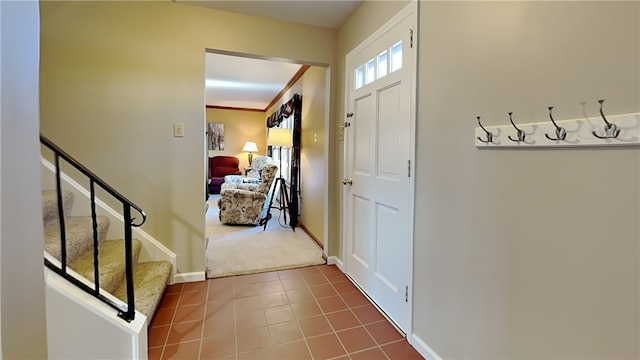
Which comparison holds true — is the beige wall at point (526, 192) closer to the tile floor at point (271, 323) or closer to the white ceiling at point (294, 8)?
the tile floor at point (271, 323)

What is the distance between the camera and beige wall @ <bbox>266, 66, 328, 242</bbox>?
363 cm

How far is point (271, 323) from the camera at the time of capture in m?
2.02

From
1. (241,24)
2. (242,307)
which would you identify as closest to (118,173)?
(242,307)

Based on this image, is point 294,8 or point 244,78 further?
point 244,78

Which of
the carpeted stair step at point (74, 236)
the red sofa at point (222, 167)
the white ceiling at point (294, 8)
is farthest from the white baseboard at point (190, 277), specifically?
the red sofa at point (222, 167)

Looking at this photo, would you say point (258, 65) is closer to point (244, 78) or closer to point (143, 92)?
point (244, 78)

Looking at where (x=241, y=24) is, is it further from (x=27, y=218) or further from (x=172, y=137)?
(x=27, y=218)

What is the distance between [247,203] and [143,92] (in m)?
2.38

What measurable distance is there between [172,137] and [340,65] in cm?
Result: 164

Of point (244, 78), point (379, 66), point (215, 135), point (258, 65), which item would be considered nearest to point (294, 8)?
point (379, 66)

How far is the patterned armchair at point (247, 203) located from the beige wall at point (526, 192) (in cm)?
317

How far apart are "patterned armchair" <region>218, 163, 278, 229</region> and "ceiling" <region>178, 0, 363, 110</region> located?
1.52m

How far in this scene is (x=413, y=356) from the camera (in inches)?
67.5

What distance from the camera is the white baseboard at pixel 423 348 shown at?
64.8 inches
